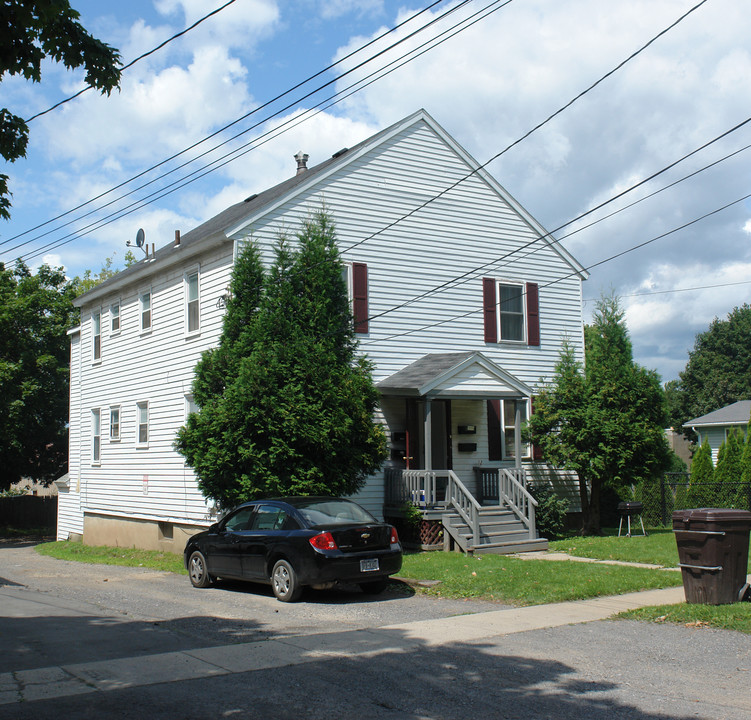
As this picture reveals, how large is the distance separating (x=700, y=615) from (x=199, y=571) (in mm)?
8125

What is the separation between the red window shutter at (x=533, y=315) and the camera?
73.2 feet

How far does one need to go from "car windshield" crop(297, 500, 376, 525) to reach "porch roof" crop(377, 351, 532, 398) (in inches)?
216

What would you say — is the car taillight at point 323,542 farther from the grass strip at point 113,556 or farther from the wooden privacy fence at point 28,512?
the wooden privacy fence at point 28,512

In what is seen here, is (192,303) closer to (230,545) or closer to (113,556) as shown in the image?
(113,556)

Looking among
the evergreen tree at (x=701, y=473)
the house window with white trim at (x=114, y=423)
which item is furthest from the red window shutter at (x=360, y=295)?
the evergreen tree at (x=701, y=473)

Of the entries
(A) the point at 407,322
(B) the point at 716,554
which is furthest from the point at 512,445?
(B) the point at 716,554

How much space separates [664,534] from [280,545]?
38.4 feet

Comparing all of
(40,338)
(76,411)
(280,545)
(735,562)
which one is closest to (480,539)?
(280,545)

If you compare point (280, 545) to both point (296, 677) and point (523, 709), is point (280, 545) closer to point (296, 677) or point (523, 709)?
point (296, 677)

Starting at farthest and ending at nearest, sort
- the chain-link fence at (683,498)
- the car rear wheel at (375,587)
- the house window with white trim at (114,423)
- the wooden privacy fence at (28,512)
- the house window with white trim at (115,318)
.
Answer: the wooden privacy fence at (28,512)
the house window with white trim at (115,318)
the house window with white trim at (114,423)
the chain-link fence at (683,498)
the car rear wheel at (375,587)

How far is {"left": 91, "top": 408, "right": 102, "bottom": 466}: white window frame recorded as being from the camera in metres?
25.9

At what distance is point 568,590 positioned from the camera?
39.2 feet

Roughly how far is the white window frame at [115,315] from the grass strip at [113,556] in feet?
21.1

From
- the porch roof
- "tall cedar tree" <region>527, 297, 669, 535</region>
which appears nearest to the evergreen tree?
"tall cedar tree" <region>527, 297, 669, 535</region>
